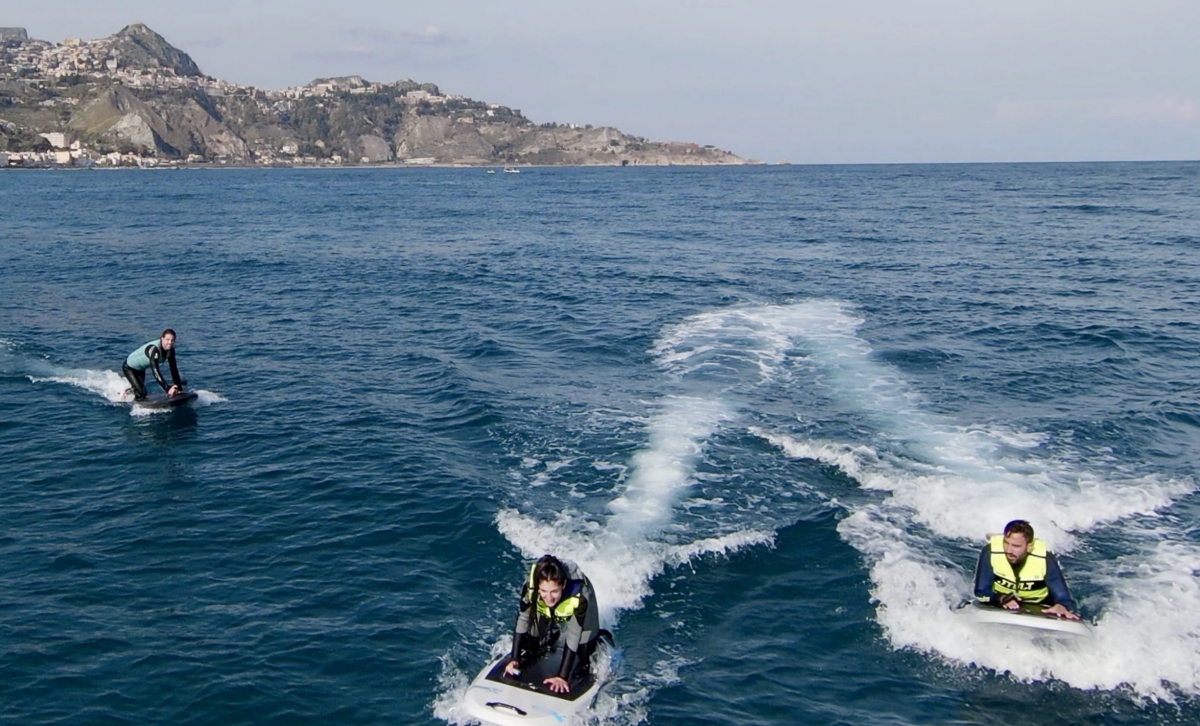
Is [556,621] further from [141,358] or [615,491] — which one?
[141,358]

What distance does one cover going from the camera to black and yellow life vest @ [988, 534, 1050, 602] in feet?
54.5

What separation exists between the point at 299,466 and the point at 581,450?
785 cm

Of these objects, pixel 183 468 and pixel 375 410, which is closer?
pixel 183 468

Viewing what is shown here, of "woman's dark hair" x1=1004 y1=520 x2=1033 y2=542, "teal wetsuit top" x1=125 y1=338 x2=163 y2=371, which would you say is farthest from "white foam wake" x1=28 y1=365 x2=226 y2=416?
"woman's dark hair" x1=1004 y1=520 x2=1033 y2=542

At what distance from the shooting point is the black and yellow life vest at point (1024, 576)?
16.6 metres

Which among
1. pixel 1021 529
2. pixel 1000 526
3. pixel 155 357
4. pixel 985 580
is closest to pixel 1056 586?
pixel 985 580

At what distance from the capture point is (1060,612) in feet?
52.4

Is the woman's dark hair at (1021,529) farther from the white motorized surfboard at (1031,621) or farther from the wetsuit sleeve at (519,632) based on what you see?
the wetsuit sleeve at (519,632)

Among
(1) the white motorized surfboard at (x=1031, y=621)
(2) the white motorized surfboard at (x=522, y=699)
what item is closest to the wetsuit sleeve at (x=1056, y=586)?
(1) the white motorized surfboard at (x=1031, y=621)

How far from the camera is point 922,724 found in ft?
47.9

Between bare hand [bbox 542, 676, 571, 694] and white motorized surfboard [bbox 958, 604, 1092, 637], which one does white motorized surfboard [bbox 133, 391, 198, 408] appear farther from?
white motorized surfboard [bbox 958, 604, 1092, 637]

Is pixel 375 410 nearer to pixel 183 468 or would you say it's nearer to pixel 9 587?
pixel 183 468

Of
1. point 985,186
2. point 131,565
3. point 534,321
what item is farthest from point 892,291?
point 985,186

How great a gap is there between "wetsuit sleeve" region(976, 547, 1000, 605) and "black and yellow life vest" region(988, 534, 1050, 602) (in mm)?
64
